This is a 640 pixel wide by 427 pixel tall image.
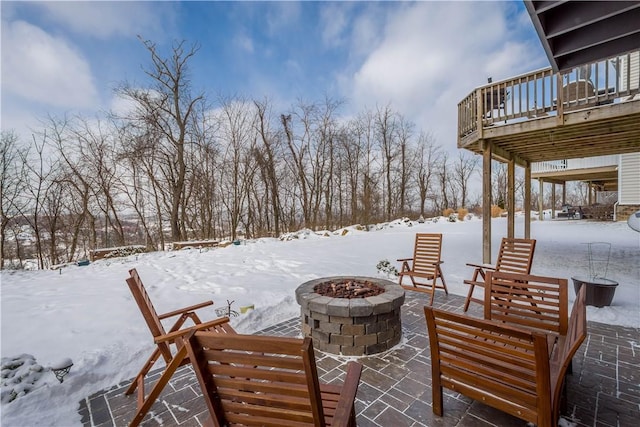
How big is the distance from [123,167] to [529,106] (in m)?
12.7

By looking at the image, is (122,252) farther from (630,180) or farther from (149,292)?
(630,180)

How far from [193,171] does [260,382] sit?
1292 cm

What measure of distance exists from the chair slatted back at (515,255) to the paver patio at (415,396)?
4.08 ft

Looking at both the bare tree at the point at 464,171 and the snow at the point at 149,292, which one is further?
the bare tree at the point at 464,171

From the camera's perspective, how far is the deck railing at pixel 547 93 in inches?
179

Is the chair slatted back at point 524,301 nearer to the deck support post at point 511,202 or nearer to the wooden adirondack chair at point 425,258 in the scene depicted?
the wooden adirondack chair at point 425,258

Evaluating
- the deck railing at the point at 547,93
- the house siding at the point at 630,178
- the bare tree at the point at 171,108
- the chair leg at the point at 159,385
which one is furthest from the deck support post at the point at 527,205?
the bare tree at the point at 171,108

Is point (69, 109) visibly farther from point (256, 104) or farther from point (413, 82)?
point (413, 82)

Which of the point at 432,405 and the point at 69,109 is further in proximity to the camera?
the point at 69,109

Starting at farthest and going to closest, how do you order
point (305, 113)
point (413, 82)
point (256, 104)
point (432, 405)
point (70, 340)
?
1. point (305, 113)
2. point (256, 104)
3. point (413, 82)
4. point (70, 340)
5. point (432, 405)

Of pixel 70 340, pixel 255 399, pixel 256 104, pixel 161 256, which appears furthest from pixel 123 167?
pixel 255 399

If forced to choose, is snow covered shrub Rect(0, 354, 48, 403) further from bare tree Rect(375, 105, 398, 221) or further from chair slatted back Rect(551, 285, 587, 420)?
bare tree Rect(375, 105, 398, 221)

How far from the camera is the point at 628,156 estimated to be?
34.4 ft

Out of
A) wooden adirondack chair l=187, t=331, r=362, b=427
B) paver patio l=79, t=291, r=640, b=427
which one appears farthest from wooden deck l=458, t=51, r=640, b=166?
wooden adirondack chair l=187, t=331, r=362, b=427
